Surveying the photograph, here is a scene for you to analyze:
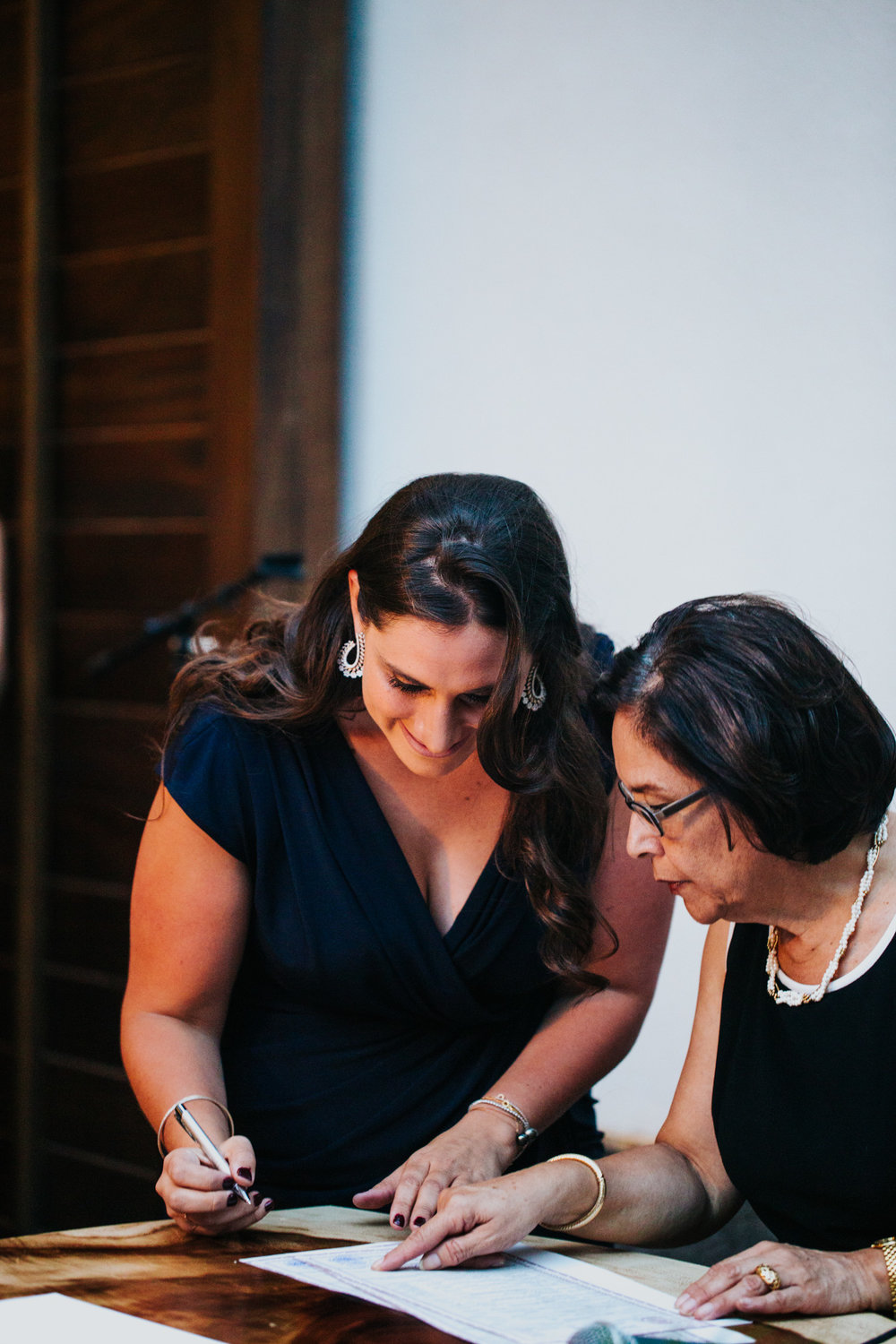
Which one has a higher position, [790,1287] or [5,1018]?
[790,1287]

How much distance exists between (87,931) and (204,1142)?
2.06 metres

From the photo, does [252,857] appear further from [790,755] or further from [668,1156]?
[790,755]

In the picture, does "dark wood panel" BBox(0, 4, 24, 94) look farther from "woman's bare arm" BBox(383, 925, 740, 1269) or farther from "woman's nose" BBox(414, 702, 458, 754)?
"woman's bare arm" BBox(383, 925, 740, 1269)

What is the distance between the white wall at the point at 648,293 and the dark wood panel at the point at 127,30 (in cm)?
42

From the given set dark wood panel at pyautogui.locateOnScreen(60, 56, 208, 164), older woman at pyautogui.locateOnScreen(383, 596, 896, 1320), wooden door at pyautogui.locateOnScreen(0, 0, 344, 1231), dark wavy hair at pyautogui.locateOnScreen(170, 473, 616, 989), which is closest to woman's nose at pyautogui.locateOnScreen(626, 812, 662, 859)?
older woman at pyautogui.locateOnScreen(383, 596, 896, 1320)

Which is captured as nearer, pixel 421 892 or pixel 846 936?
pixel 846 936

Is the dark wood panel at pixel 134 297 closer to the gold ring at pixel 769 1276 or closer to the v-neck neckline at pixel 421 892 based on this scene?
the v-neck neckline at pixel 421 892

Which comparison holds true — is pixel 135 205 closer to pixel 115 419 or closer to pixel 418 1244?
pixel 115 419

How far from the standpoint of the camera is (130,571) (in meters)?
3.37

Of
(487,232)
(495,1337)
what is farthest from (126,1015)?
(487,232)

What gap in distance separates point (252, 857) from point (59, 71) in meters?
2.56

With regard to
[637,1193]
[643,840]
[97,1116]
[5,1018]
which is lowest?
[97,1116]

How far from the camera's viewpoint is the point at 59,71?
3.45 meters

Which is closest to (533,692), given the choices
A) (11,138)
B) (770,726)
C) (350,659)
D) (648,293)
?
(350,659)
